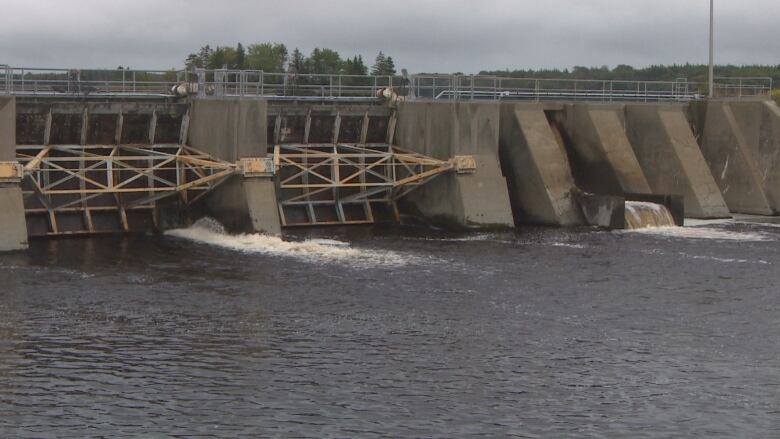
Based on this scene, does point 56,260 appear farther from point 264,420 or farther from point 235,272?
point 264,420

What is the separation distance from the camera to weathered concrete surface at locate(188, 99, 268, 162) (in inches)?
1811

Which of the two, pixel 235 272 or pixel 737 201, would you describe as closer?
pixel 235 272

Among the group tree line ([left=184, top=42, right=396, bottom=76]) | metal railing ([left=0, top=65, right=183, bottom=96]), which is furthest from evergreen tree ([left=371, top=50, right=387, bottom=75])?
metal railing ([left=0, top=65, right=183, bottom=96])

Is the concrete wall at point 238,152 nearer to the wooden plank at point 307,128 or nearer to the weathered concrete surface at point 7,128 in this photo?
the wooden plank at point 307,128

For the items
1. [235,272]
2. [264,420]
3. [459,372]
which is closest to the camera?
[264,420]

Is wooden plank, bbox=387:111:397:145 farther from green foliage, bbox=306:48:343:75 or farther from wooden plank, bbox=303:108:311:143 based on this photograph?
green foliage, bbox=306:48:343:75

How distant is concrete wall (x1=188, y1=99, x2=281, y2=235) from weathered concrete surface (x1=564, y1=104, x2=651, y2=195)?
16.3 m

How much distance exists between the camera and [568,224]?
51750 millimetres

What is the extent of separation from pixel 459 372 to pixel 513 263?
47.7 ft

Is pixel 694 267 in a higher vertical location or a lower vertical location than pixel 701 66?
lower

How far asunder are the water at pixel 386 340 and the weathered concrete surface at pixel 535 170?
23.7 feet

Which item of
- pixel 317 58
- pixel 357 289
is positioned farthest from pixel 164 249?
pixel 317 58

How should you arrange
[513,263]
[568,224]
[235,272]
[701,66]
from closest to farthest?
[235,272], [513,263], [568,224], [701,66]

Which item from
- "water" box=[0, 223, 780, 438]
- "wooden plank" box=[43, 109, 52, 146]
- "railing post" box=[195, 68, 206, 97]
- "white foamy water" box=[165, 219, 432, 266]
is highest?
"railing post" box=[195, 68, 206, 97]
